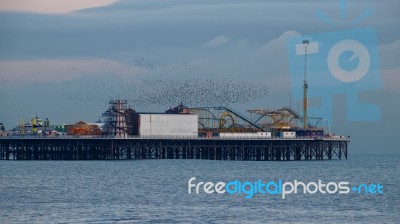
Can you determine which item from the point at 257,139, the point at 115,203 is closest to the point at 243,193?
the point at 115,203

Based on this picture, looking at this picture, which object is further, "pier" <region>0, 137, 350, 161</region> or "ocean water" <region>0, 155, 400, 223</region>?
"pier" <region>0, 137, 350, 161</region>

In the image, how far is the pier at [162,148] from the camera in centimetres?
12712

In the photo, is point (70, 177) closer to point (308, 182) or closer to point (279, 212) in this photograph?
point (308, 182)

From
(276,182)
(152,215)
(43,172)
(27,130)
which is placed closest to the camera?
(152,215)

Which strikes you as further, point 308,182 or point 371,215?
point 308,182

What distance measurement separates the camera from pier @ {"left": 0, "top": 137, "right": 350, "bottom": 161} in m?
127

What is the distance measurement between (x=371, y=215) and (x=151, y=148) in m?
79.2

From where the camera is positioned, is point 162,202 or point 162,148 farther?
point 162,148

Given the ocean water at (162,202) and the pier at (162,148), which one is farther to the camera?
the pier at (162,148)

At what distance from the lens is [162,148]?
13362 centimetres

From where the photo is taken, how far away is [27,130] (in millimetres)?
161875

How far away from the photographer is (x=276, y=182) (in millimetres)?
83312

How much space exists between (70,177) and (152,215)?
3378 centimetres

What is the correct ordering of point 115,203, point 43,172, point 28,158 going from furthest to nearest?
point 28,158, point 43,172, point 115,203
